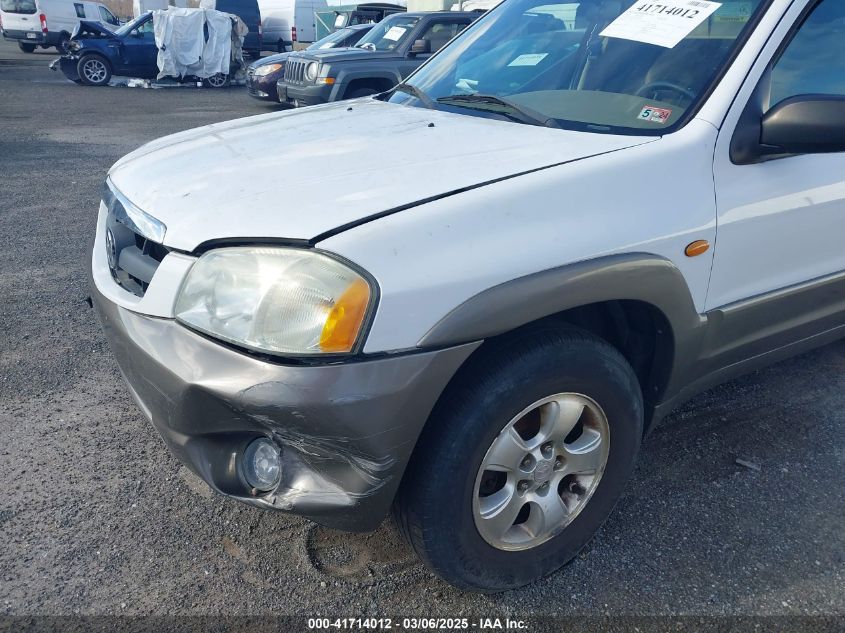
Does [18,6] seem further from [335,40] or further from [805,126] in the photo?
[805,126]

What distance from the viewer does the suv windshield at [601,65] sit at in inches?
89.4

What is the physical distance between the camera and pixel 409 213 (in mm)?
1716

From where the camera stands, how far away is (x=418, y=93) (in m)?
3.01

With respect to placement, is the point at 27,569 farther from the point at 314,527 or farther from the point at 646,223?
the point at 646,223

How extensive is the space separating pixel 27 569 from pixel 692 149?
94.1 inches

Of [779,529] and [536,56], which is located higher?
[536,56]

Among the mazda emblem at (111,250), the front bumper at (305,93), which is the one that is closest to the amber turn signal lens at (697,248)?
the mazda emblem at (111,250)

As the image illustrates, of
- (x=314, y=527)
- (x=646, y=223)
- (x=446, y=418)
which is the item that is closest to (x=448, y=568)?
(x=446, y=418)

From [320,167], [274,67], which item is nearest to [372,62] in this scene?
[274,67]

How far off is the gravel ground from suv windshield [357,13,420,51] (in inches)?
307

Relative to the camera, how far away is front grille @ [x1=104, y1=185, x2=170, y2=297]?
79.7 inches

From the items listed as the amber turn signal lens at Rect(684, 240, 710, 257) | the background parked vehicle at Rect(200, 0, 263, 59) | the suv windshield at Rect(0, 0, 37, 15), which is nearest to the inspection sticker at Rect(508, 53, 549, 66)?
the amber turn signal lens at Rect(684, 240, 710, 257)

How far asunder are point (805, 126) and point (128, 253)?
205 centimetres

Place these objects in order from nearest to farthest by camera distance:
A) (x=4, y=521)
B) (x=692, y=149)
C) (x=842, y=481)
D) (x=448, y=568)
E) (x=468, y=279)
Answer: (x=468, y=279) < (x=448, y=568) < (x=692, y=149) < (x=4, y=521) < (x=842, y=481)
